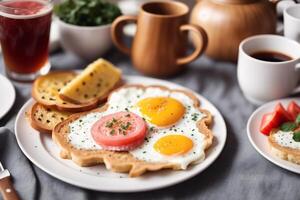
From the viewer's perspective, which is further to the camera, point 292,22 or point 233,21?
point 233,21

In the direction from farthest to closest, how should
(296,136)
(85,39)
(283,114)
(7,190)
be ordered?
1. (85,39)
2. (283,114)
3. (296,136)
4. (7,190)

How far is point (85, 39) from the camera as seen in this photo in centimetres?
237

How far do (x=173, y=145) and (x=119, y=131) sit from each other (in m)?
0.21

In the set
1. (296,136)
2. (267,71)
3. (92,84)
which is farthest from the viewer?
(92,84)

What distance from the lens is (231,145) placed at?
6.19 ft

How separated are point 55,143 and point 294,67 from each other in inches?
42.0

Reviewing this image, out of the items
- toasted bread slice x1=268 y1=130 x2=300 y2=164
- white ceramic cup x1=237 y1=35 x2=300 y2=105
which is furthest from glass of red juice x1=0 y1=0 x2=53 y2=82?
toasted bread slice x1=268 y1=130 x2=300 y2=164

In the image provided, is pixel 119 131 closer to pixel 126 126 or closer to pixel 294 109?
pixel 126 126

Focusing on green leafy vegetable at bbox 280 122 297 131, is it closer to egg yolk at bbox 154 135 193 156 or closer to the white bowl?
Answer: egg yolk at bbox 154 135 193 156

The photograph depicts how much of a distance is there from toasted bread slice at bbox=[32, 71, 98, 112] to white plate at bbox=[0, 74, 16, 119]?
0.10 meters

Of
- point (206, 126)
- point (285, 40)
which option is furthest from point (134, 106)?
point (285, 40)

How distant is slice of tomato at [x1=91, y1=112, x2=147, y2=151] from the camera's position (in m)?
1.69

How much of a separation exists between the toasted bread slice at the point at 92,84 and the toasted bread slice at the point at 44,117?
0.30ft

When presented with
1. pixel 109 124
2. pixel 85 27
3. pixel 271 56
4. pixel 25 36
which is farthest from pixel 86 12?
pixel 271 56
